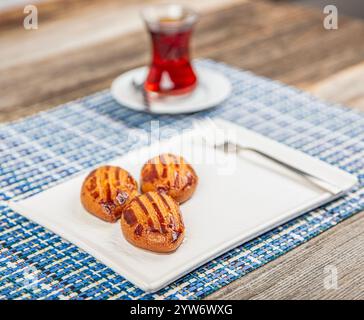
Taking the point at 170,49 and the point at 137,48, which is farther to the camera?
the point at 137,48

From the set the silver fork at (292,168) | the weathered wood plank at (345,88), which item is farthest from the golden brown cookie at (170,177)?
the weathered wood plank at (345,88)

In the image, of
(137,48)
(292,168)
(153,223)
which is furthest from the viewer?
(137,48)

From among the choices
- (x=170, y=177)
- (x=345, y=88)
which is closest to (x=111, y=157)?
(x=170, y=177)

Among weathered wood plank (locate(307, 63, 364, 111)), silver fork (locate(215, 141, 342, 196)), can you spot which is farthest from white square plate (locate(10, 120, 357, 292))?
weathered wood plank (locate(307, 63, 364, 111))

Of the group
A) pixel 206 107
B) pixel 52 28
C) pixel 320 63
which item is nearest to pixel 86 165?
pixel 206 107

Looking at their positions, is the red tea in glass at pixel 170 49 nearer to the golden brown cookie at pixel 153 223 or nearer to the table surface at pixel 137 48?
the table surface at pixel 137 48

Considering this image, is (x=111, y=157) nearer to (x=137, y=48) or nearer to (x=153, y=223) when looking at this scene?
(x=153, y=223)
